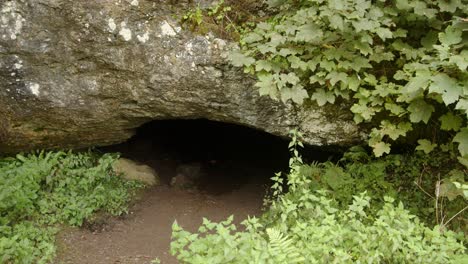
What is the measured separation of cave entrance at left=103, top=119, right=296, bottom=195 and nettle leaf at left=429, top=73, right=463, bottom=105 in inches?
139

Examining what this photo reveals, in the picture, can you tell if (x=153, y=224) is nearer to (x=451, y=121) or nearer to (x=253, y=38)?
(x=253, y=38)

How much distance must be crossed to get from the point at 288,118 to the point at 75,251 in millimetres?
3161

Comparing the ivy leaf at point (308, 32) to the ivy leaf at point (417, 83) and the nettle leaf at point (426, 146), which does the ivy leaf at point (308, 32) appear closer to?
the ivy leaf at point (417, 83)

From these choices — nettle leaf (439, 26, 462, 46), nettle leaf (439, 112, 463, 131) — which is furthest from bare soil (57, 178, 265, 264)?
nettle leaf (439, 26, 462, 46)

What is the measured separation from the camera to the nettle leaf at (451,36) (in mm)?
3934

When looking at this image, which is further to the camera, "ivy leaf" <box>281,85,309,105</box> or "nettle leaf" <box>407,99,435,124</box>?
"ivy leaf" <box>281,85,309,105</box>

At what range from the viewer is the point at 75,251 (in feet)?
17.5

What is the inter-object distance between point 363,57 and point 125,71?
290 cm

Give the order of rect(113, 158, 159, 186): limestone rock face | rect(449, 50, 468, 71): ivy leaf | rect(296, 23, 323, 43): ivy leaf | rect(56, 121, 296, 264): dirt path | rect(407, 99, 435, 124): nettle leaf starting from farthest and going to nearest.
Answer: rect(113, 158, 159, 186): limestone rock face < rect(56, 121, 296, 264): dirt path < rect(296, 23, 323, 43): ivy leaf < rect(407, 99, 435, 124): nettle leaf < rect(449, 50, 468, 71): ivy leaf

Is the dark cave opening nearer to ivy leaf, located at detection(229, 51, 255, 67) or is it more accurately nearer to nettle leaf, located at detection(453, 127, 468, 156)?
ivy leaf, located at detection(229, 51, 255, 67)

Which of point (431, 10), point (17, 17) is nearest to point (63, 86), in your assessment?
point (17, 17)

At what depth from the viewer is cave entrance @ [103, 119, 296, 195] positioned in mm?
7277

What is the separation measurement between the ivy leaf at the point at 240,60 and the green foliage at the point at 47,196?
2728 millimetres

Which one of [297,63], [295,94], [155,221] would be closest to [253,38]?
[297,63]
